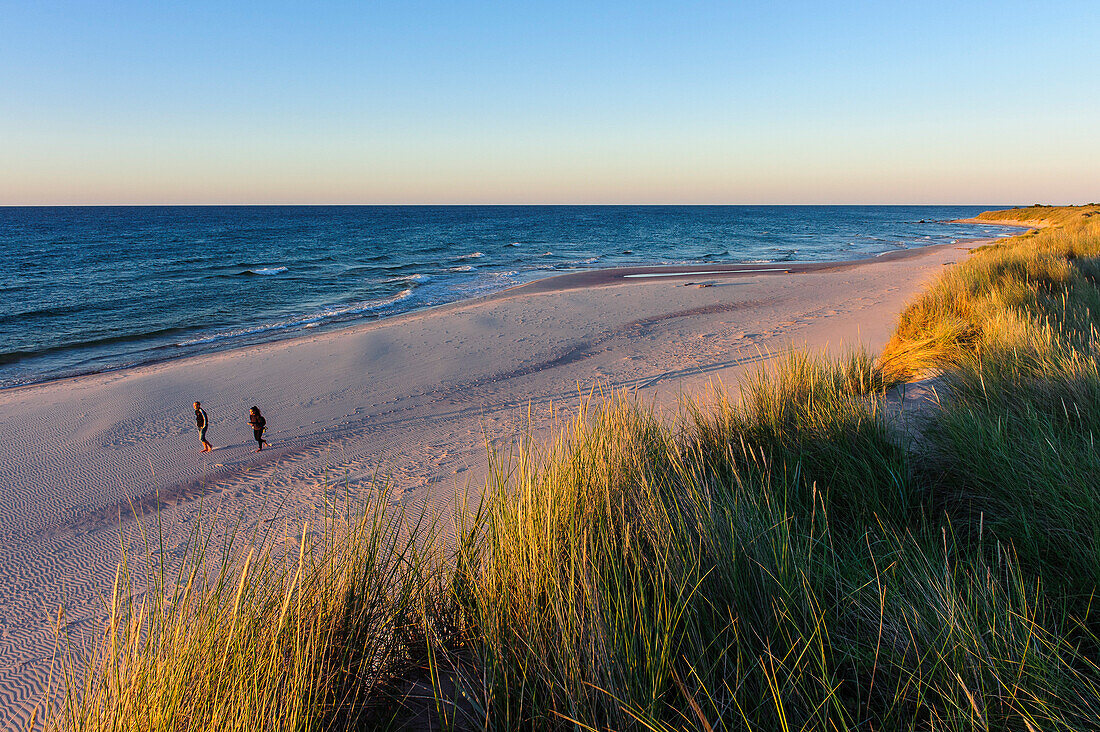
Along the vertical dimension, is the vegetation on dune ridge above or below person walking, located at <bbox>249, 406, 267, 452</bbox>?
above

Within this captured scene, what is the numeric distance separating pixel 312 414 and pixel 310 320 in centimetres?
1037

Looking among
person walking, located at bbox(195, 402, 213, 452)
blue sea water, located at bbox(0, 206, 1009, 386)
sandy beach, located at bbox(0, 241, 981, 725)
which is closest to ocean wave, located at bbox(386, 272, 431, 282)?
blue sea water, located at bbox(0, 206, 1009, 386)

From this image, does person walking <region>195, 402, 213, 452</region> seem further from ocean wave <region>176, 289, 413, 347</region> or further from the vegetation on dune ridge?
ocean wave <region>176, 289, 413, 347</region>

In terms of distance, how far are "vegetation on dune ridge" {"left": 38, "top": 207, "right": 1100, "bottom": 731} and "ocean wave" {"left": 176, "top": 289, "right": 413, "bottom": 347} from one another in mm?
15658

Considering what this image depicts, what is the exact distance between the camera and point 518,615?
224 centimetres

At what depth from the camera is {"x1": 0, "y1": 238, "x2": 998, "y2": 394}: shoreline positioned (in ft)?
44.1

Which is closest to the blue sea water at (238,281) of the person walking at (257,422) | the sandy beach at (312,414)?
the sandy beach at (312,414)

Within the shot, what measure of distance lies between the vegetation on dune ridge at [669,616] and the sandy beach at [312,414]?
556mm

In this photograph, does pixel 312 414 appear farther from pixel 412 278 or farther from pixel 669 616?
pixel 412 278

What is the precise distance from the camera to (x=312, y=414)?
9.20 m

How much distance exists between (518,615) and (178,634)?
123cm

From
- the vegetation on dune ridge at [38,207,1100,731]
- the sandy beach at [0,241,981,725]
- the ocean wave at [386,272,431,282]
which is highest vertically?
the vegetation on dune ridge at [38,207,1100,731]

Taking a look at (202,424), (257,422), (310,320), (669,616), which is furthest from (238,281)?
(669,616)

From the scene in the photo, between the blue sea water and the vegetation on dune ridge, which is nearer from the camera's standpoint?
the vegetation on dune ridge
